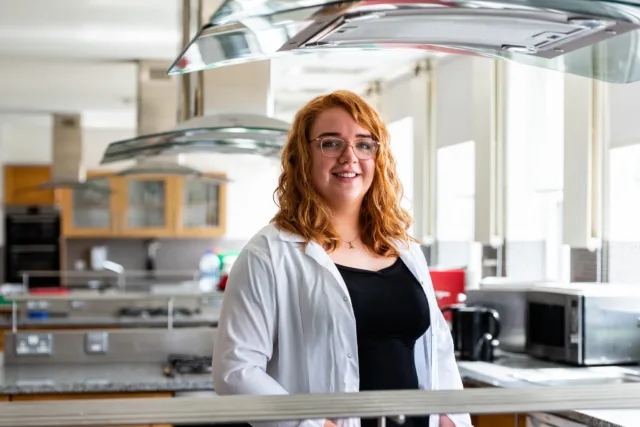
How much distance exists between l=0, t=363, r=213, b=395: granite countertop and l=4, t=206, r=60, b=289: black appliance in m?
6.01

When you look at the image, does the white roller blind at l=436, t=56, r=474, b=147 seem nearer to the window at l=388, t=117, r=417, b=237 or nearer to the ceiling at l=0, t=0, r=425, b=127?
the ceiling at l=0, t=0, r=425, b=127

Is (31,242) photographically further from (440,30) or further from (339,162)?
(440,30)

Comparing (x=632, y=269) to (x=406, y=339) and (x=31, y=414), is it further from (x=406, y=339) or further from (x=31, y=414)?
(x=31, y=414)

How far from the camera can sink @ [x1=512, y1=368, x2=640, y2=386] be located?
10.4 feet

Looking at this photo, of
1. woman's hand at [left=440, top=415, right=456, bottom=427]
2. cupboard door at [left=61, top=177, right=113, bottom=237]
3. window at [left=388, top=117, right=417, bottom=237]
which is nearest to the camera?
woman's hand at [left=440, top=415, right=456, bottom=427]

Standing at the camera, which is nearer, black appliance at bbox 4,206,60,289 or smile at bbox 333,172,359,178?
smile at bbox 333,172,359,178

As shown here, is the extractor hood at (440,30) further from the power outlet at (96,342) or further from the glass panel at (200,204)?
the glass panel at (200,204)

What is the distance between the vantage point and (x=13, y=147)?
9969 mm

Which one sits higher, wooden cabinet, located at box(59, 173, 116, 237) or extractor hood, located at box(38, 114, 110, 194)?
extractor hood, located at box(38, 114, 110, 194)

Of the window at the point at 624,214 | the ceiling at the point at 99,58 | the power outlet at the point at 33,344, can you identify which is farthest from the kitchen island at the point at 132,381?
the ceiling at the point at 99,58

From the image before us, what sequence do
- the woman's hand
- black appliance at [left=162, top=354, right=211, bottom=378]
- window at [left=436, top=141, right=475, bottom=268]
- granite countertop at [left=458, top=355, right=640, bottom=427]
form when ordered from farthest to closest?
window at [left=436, top=141, right=475, bottom=268] → black appliance at [left=162, top=354, right=211, bottom=378] → granite countertop at [left=458, top=355, right=640, bottom=427] → the woman's hand

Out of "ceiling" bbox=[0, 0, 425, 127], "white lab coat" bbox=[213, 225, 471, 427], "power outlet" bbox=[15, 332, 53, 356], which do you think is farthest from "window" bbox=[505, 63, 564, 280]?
"white lab coat" bbox=[213, 225, 471, 427]

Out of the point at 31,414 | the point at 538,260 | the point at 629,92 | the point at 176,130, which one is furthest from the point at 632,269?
the point at 31,414

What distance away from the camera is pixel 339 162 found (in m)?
1.84
